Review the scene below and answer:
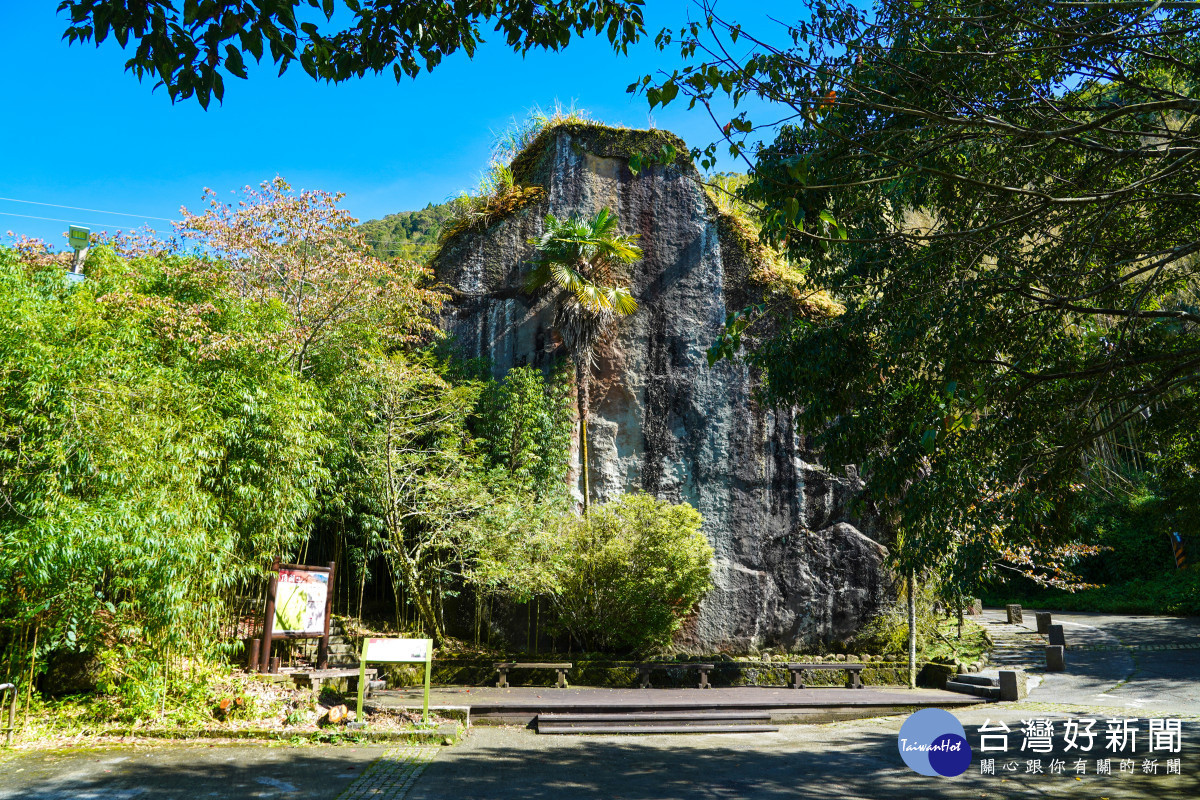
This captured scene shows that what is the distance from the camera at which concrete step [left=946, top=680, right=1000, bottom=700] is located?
37.5 feet

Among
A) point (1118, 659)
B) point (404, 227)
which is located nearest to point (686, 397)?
point (1118, 659)

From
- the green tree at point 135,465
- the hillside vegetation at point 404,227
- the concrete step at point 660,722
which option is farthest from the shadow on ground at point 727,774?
the hillside vegetation at point 404,227

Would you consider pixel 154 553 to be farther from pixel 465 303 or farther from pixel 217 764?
pixel 465 303

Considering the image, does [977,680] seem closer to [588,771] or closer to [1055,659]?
[1055,659]

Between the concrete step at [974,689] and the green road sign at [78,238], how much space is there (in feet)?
52.7

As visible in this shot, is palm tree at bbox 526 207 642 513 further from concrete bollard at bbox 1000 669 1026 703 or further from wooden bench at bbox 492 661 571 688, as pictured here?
concrete bollard at bbox 1000 669 1026 703

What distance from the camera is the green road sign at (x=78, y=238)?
11.9 m

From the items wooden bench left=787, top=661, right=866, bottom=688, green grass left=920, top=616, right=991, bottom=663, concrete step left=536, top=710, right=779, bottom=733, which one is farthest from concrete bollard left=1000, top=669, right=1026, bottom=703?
concrete step left=536, top=710, right=779, bottom=733

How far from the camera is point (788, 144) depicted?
6.46 meters

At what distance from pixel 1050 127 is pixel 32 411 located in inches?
365

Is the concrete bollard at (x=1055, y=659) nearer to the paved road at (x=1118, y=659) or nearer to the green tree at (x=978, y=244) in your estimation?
the paved road at (x=1118, y=659)

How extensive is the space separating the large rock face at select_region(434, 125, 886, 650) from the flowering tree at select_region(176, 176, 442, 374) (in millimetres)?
4341

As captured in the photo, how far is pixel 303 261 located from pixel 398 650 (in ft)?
21.3

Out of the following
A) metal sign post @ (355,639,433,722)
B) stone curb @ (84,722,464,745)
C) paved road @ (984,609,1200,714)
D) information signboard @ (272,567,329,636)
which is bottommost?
paved road @ (984,609,1200,714)
